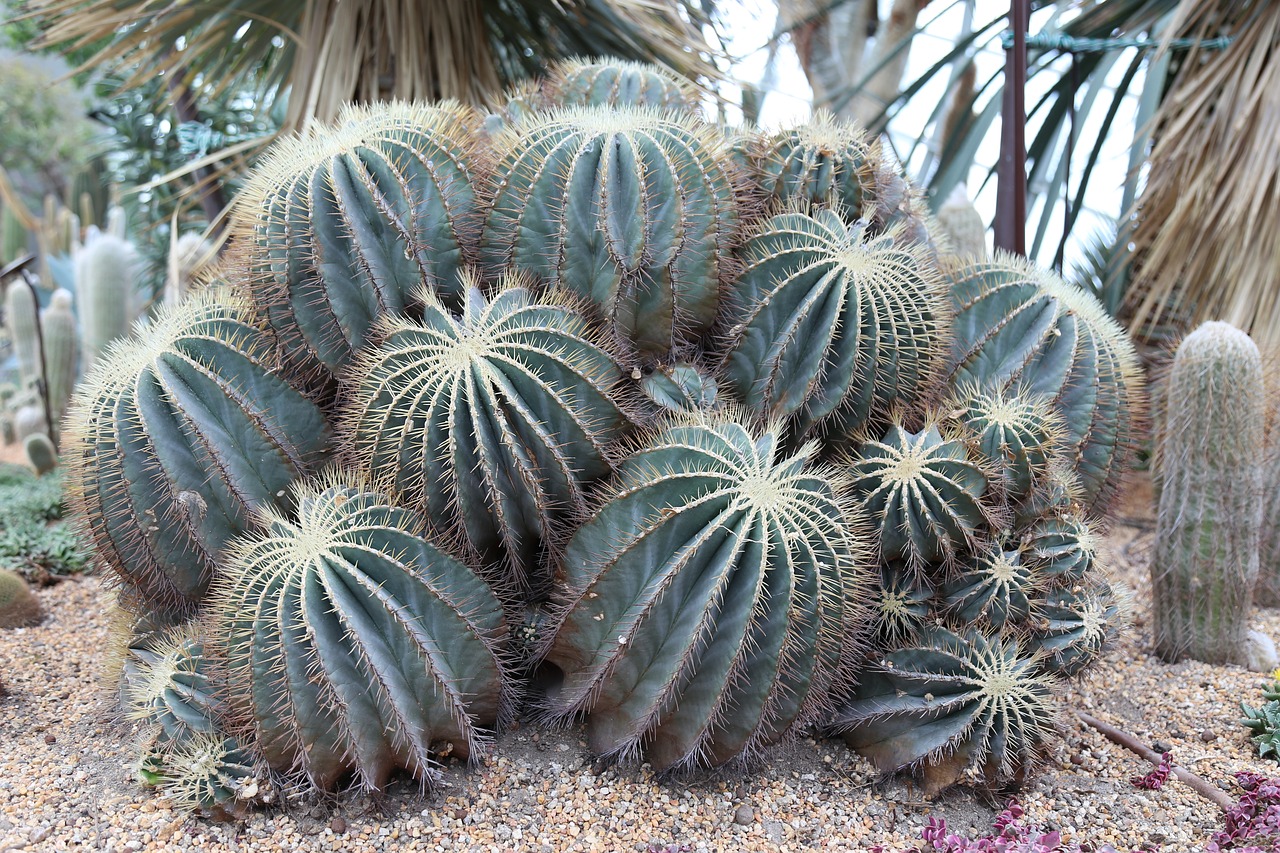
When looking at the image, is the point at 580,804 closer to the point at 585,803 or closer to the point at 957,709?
the point at 585,803

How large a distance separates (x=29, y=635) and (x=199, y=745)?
1682 mm

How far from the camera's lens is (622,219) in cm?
278

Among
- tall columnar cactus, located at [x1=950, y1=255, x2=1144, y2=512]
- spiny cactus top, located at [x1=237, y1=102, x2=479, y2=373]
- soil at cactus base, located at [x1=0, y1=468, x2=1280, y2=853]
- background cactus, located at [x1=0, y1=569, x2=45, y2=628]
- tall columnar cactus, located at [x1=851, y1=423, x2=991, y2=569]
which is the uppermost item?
spiny cactus top, located at [x1=237, y1=102, x2=479, y2=373]

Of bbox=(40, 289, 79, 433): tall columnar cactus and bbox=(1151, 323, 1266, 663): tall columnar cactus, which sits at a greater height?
bbox=(40, 289, 79, 433): tall columnar cactus

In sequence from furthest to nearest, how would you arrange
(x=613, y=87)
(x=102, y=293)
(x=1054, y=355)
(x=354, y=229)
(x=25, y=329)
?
(x=25, y=329)
(x=102, y=293)
(x=613, y=87)
(x=1054, y=355)
(x=354, y=229)

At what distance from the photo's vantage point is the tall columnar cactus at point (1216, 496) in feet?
11.5

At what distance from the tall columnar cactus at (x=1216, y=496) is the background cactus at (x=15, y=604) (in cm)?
442

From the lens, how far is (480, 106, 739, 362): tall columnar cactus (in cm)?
278

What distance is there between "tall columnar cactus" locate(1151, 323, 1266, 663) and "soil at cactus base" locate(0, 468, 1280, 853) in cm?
57

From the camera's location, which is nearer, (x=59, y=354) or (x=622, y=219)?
(x=622, y=219)

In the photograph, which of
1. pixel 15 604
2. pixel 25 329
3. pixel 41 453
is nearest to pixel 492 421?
pixel 15 604

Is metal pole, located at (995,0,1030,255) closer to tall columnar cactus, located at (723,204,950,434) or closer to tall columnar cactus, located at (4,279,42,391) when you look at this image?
tall columnar cactus, located at (723,204,950,434)

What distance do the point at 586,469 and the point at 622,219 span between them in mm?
743

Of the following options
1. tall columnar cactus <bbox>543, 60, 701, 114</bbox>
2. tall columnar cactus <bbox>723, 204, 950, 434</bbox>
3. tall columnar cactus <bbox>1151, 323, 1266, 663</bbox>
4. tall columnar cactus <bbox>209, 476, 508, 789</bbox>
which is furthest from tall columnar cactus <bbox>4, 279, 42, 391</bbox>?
tall columnar cactus <bbox>1151, 323, 1266, 663</bbox>
